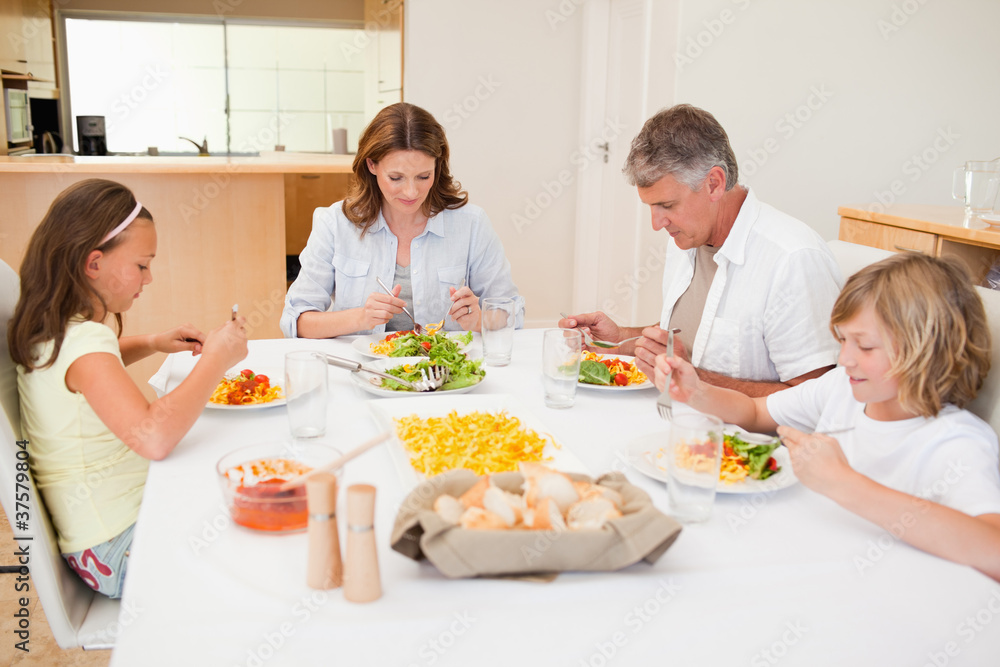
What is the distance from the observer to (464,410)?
1548mm

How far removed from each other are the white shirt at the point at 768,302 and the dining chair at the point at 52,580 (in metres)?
1.38

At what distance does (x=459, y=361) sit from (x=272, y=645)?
99 centimetres

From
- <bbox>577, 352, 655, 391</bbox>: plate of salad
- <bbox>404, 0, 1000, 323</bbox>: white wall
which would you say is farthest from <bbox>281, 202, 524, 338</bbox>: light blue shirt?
<bbox>404, 0, 1000, 323</bbox>: white wall

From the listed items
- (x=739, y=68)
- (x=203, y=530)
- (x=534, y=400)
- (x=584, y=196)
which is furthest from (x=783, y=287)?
(x=584, y=196)

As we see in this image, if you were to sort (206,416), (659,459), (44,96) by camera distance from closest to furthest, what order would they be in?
(659,459) < (206,416) < (44,96)

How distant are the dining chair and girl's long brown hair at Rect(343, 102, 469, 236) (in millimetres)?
1188

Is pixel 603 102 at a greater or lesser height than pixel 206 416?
greater

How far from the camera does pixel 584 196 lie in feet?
17.8

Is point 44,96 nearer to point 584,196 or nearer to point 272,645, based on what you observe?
point 584,196

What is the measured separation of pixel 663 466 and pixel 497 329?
689 millimetres

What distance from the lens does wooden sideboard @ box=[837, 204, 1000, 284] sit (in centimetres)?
262

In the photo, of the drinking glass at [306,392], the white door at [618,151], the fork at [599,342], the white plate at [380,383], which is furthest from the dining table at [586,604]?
the white door at [618,151]

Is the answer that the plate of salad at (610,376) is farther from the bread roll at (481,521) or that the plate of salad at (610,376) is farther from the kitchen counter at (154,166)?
the kitchen counter at (154,166)

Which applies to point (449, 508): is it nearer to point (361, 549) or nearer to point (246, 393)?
point (361, 549)
